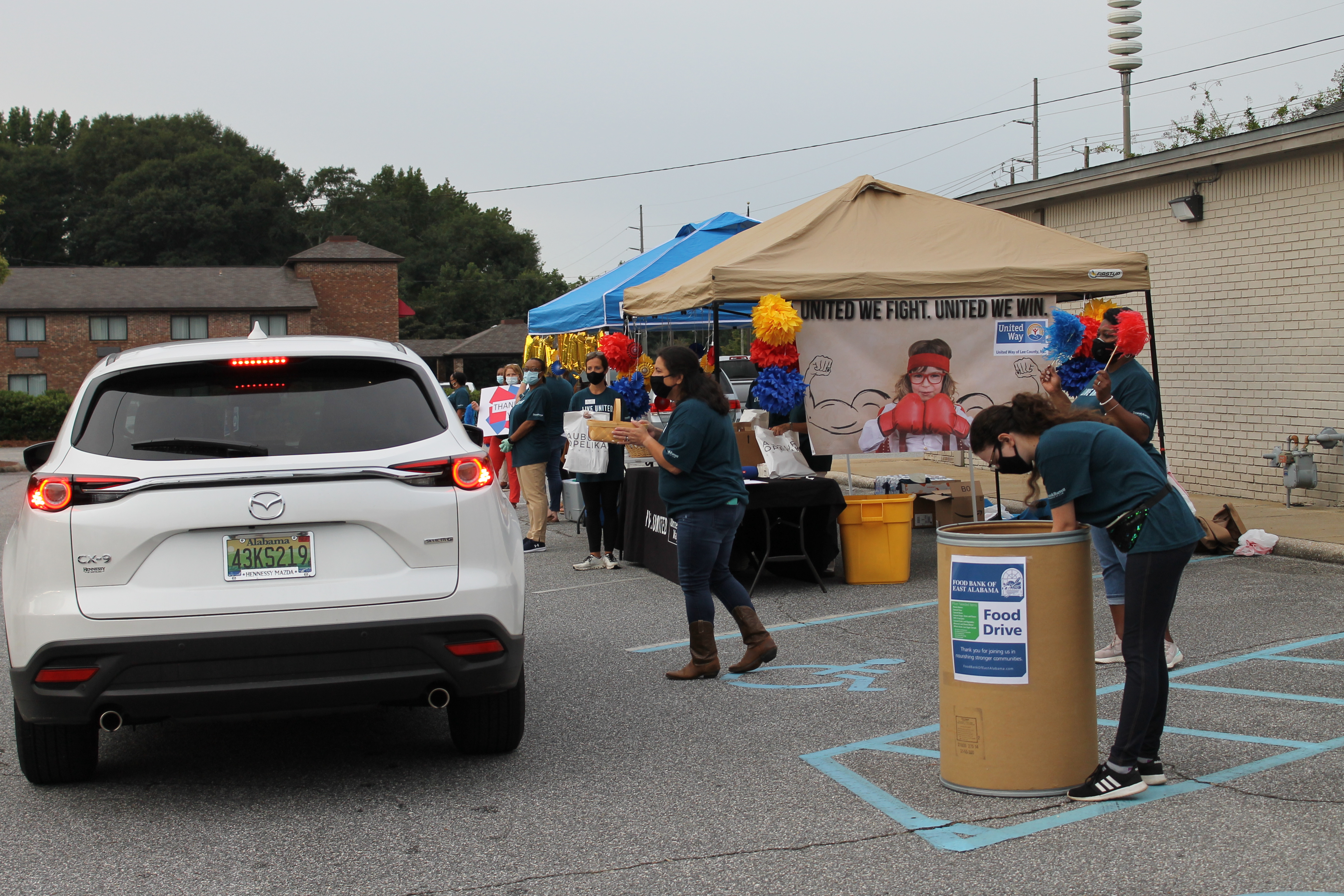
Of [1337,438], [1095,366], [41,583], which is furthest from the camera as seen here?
[1337,438]

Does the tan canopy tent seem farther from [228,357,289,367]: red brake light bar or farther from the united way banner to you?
[228,357,289,367]: red brake light bar

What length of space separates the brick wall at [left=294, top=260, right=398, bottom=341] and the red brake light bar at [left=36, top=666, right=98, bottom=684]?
206 ft

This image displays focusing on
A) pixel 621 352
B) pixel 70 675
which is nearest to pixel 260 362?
pixel 70 675

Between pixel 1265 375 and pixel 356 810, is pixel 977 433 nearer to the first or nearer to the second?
pixel 356 810

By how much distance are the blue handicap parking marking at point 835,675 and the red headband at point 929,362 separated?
4095 mm

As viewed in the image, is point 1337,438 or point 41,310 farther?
Answer: point 41,310

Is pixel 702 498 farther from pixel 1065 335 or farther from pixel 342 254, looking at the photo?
pixel 342 254

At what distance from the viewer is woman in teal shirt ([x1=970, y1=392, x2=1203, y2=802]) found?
4246mm

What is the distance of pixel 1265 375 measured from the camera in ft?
42.4

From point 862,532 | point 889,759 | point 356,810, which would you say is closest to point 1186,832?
point 889,759

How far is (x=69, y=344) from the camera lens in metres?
58.1

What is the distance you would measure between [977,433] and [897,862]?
5.31 ft

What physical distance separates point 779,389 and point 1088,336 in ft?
8.22

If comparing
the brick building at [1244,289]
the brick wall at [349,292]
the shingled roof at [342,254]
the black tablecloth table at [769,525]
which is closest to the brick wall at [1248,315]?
the brick building at [1244,289]
